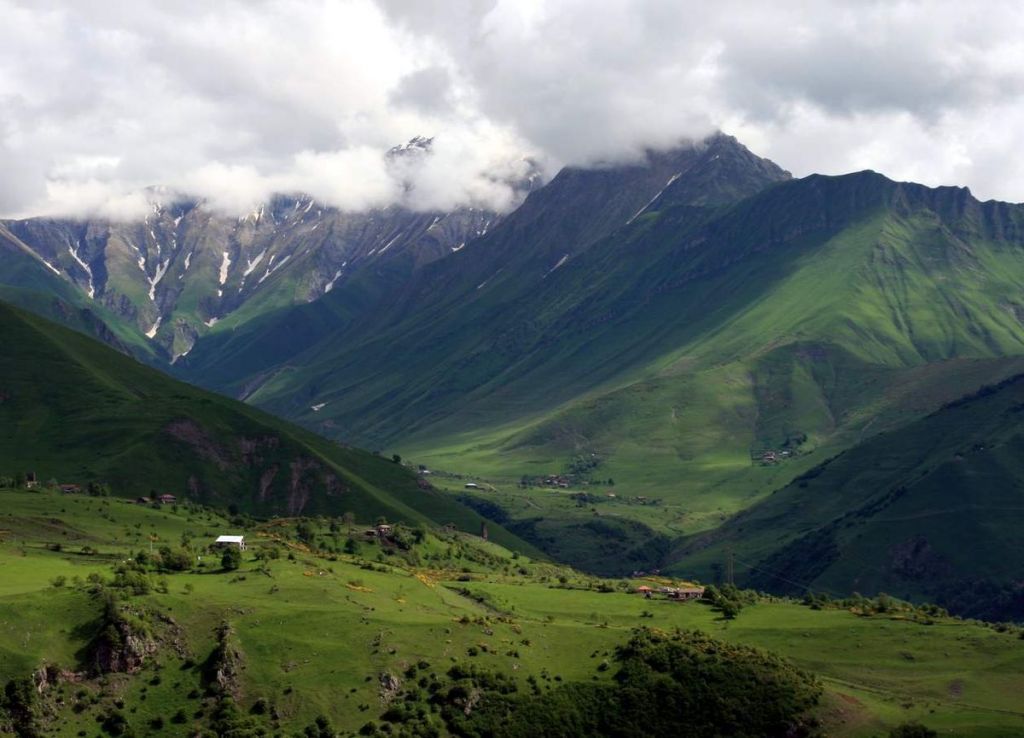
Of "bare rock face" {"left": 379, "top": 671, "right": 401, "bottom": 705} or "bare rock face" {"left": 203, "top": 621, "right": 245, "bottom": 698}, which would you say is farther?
"bare rock face" {"left": 379, "top": 671, "right": 401, "bottom": 705}

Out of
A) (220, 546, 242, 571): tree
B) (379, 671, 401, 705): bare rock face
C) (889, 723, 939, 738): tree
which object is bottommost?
(379, 671, 401, 705): bare rock face

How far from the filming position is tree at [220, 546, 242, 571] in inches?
7574

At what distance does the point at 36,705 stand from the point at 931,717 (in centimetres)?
9862

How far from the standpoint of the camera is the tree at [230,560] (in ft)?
631

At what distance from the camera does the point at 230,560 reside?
633 ft

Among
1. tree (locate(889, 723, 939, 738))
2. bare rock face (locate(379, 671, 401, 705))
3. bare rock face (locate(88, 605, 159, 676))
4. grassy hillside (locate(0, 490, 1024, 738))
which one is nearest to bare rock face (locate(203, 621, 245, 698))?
grassy hillside (locate(0, 490, 1024, 738))

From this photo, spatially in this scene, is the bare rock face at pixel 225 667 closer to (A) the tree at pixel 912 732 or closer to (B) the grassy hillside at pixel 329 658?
(B) the grassy hillside at pixel 329 658

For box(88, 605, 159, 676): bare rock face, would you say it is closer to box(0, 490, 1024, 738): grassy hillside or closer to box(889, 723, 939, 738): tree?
box(0, 490, 1024, 738): grassy hillside

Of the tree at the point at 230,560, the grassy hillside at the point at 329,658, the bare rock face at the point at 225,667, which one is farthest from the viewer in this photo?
the tree at the point at 230,560

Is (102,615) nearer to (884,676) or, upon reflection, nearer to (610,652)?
(610,652)

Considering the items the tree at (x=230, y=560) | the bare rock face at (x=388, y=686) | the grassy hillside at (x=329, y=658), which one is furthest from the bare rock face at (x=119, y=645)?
the tree at (x=230, y=560)

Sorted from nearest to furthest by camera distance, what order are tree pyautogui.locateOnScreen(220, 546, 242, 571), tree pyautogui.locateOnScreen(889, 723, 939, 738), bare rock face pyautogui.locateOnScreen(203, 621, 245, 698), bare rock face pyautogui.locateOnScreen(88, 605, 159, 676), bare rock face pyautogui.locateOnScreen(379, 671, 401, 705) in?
bare rock face pyautogui.locateOnScreen(88, 605, 159, 676) < bare rock face pyautogui.locateOnScreen(203, 621, 245, 698) < tree pyautogui.locateOnScreen(889, 723, 939, 738) < bare rock face pyautogui.locateOnScreen(379, 671, 401, 705) < tree pyautogui.locateOnScreen(220, 546, 242, 571)

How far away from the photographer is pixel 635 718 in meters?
160

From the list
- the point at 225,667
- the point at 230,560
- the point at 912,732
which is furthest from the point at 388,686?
the point at 912,732
